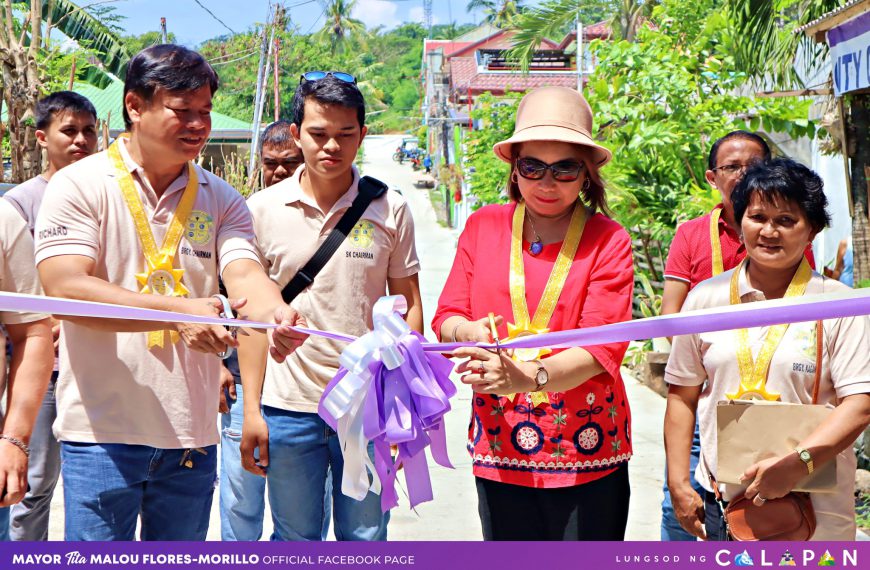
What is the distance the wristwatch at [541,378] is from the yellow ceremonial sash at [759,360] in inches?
23.6

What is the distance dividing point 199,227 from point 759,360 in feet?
5.80

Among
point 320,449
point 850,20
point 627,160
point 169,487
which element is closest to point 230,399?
point 320,449

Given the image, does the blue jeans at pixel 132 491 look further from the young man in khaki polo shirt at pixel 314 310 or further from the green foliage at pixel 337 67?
the green foliage at pixel 337 67

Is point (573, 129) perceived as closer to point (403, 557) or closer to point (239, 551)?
point (403, 557)

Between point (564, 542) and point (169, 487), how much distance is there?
1.24 metres

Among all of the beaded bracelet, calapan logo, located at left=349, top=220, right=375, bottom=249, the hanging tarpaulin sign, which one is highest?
the hanging tarpaulin sign

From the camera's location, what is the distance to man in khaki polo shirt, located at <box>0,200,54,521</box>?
9.62ft

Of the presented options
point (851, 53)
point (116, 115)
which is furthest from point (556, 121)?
point (116, 115)

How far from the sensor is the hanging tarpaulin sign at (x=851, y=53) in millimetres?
5883

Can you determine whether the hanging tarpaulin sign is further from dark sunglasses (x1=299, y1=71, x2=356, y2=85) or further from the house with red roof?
the house with red roof

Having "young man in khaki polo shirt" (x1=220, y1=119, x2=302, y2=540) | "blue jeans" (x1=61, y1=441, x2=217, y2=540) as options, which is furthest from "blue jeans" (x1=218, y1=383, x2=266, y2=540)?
"blue jeans" (x1=61, y1=441, x2=217, y2=540)

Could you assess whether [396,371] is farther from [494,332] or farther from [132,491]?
[132,491]

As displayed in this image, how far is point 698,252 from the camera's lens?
4.21 metres

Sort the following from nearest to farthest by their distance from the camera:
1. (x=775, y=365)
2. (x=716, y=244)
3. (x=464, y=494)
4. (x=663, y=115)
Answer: (x=775, y=365) < (x=716, y=244) < (x=464, y=494) < (x=663, y=115)
